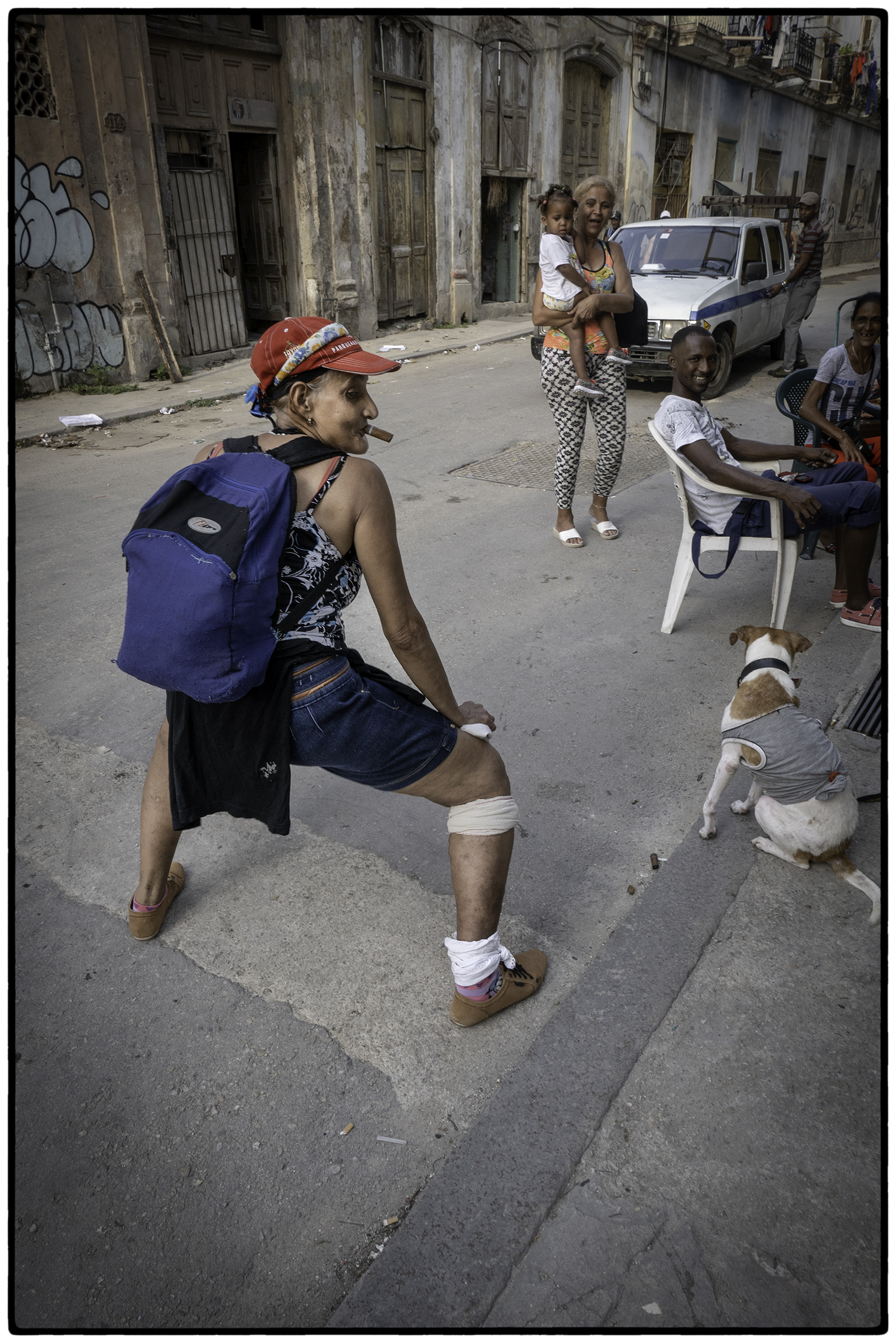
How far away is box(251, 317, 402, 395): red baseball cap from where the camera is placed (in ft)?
6.32

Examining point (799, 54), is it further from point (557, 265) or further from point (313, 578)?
point (313, 578)

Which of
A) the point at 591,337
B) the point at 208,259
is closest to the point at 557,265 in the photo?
the point at 591,337

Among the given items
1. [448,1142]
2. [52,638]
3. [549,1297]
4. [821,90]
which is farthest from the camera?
[821,90]

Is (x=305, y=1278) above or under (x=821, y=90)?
under

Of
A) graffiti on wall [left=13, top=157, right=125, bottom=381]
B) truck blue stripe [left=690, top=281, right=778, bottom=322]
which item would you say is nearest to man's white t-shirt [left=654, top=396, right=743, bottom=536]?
truck blue stripe [left=690, top=281, right=778, bottom=322]

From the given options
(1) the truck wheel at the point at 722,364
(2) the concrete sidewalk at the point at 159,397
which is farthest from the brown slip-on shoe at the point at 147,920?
(1) the truck wheel at the point at 722,364

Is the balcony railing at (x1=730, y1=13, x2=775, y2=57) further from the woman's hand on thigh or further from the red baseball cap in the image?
the woman's hand on thigh

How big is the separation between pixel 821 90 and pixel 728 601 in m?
33.3

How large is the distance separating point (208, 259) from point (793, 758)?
12.3 metres

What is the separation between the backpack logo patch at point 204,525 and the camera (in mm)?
1795

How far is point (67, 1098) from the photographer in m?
2.20

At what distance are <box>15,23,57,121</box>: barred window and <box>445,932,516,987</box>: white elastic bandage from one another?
11.4m

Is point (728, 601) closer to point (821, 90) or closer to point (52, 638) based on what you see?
point (52, 638)

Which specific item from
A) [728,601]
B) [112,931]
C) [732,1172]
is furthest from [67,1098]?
[728,601]
